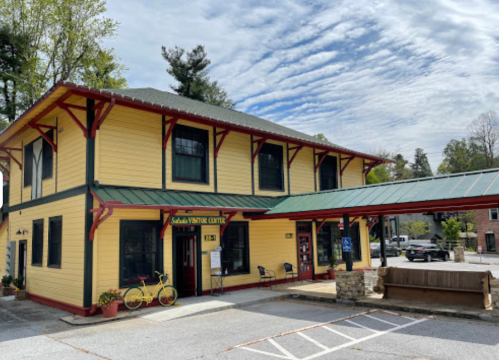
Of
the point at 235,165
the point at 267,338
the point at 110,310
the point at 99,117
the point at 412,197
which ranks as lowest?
the point at 267,338

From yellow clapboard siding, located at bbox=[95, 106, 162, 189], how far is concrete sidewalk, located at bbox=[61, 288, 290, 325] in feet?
12.5

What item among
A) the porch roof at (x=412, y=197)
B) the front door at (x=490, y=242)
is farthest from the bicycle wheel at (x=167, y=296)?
the front door at (x=490, y=242)

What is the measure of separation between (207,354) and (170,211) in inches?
234

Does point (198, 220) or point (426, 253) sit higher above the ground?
point (198, 220)

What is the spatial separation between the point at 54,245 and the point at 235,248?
6.36 metres

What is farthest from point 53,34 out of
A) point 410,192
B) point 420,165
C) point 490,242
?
point 420,165

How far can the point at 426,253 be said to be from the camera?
31.1 meters

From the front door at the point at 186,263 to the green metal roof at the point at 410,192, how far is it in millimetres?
3248

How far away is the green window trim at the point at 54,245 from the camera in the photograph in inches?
512

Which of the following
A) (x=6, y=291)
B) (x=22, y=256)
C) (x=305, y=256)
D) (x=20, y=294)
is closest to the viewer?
(x=20, y=294)

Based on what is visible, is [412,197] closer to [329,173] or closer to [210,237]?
[210,237]

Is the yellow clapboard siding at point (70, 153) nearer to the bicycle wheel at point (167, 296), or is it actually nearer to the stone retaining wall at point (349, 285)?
the bicycle wheel at point (167, 296)

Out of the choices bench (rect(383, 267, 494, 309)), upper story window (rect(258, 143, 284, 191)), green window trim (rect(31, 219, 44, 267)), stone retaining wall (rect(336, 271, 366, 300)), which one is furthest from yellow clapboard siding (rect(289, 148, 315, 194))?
green window trim (rect(31, 219, 44, 267))

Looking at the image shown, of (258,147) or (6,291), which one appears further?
(258,147)
